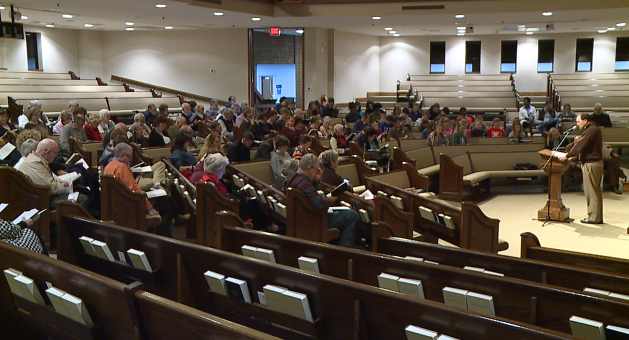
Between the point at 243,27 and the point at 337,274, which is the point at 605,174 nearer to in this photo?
the point at 337,274

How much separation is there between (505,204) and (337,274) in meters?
6.10

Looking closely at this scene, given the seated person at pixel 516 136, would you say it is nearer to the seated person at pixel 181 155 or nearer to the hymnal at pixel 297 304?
the seated person at pixel 181 155

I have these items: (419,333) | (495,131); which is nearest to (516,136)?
(495,131)

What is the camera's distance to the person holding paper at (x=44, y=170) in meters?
4.72

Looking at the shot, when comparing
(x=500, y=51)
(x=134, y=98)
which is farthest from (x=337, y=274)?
(x=500, y=51)

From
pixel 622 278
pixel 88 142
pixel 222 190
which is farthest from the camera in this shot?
pixel 88 142

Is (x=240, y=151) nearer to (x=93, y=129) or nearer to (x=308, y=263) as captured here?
(x=93, y=129)

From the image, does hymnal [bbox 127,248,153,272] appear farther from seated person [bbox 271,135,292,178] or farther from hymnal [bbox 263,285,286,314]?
seated person [bbox 271,135,292,178]

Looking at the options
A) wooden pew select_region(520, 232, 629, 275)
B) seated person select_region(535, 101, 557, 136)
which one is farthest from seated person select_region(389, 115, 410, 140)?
wooden pew select_region(520, 232, 629, 275)

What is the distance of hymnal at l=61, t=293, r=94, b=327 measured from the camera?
7.77 feet

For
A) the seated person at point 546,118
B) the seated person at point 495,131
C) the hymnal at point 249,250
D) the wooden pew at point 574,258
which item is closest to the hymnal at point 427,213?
the wooden pew at point 574,258

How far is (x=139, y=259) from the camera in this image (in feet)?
9.76

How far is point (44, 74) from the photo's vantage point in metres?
15.3

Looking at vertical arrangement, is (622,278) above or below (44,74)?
below
